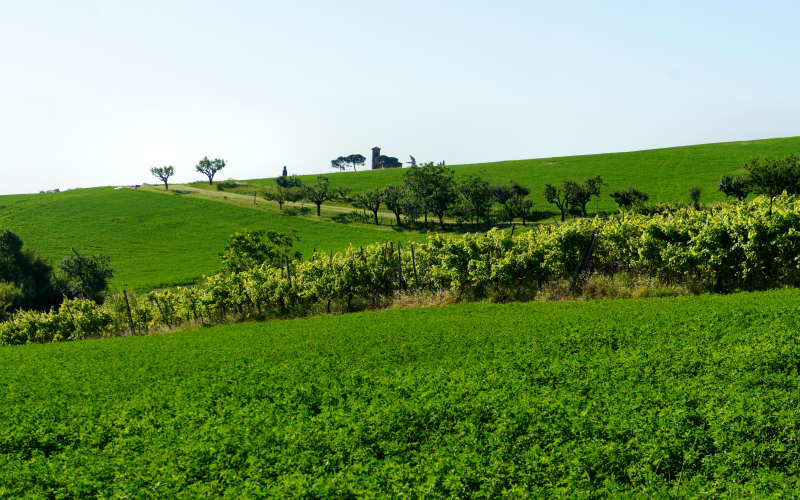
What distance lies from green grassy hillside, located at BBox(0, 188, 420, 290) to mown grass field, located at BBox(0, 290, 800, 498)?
183ft

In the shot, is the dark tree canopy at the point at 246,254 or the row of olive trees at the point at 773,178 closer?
the dark tree canopy at the point at 246,254

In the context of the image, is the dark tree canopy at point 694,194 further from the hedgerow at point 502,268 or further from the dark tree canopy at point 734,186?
the hedgerow at point 502,268

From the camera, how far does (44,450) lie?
12203 mm

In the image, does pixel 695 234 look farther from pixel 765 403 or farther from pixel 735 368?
pixel 765 403

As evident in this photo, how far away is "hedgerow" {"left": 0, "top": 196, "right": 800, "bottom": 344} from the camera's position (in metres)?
21.4

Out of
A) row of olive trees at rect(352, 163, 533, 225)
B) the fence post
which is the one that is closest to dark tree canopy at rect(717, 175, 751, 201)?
row of olive trees at rect(352, 163, 533, 225)

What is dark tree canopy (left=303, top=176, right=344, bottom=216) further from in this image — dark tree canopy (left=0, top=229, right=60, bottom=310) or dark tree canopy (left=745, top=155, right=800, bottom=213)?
dark tree canopy (left=745, top=155, right=800, bottom=213)

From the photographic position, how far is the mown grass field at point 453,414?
8844 mm

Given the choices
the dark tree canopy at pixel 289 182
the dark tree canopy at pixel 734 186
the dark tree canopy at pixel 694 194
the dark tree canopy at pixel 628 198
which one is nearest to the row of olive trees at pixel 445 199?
the dark tree canopy at pixel 628 198

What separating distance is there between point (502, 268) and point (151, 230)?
91.6m

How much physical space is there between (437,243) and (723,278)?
50.4ft

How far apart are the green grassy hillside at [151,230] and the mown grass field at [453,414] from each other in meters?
55.6

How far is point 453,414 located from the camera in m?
11.3

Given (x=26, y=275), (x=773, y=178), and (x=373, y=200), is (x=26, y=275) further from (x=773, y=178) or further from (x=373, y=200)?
(x=773, y=178)
